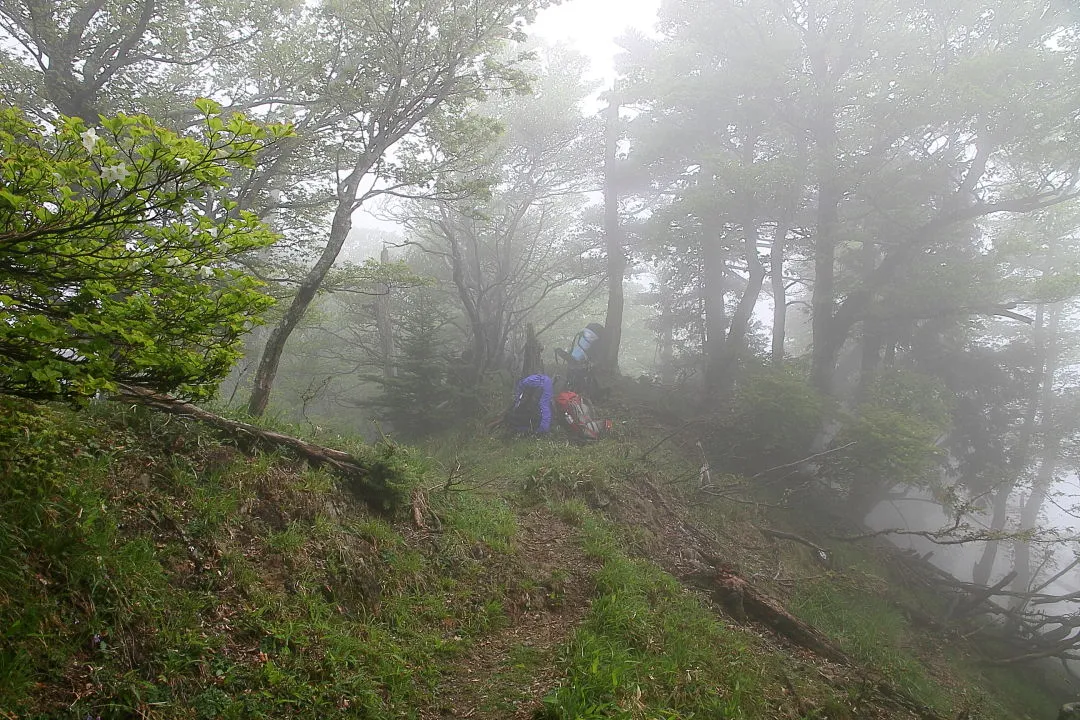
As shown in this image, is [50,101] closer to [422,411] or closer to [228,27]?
[228,27]

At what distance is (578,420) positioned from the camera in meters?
13.7

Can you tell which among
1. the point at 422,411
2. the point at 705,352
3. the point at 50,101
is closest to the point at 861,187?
the point at 705,352

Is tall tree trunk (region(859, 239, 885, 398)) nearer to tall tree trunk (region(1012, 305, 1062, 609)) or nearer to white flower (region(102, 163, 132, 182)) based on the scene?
tall tree trunk (region(1012, 305, 1062, 609))

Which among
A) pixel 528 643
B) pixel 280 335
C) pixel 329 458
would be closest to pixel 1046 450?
pixel 528 643

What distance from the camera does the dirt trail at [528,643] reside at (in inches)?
162

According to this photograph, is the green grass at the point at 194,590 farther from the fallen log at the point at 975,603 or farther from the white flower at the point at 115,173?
the fallen log at the point at 975,603

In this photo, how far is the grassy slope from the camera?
315cm

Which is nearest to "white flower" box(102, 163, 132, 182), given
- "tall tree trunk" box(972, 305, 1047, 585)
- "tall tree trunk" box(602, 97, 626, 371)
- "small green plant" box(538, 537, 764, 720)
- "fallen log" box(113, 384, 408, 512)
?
"fallen log" box(113, 384, 408, 512)

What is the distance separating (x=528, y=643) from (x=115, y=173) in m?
4.98

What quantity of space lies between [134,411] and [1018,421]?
23487 mm

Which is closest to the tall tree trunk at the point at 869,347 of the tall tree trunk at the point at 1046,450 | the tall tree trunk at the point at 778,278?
the tall tree trunk at the point at 778,278

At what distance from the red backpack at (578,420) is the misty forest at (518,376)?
0.12m

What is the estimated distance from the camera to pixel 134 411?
4.67m

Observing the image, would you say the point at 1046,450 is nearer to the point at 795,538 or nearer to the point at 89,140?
the point at 795,538
